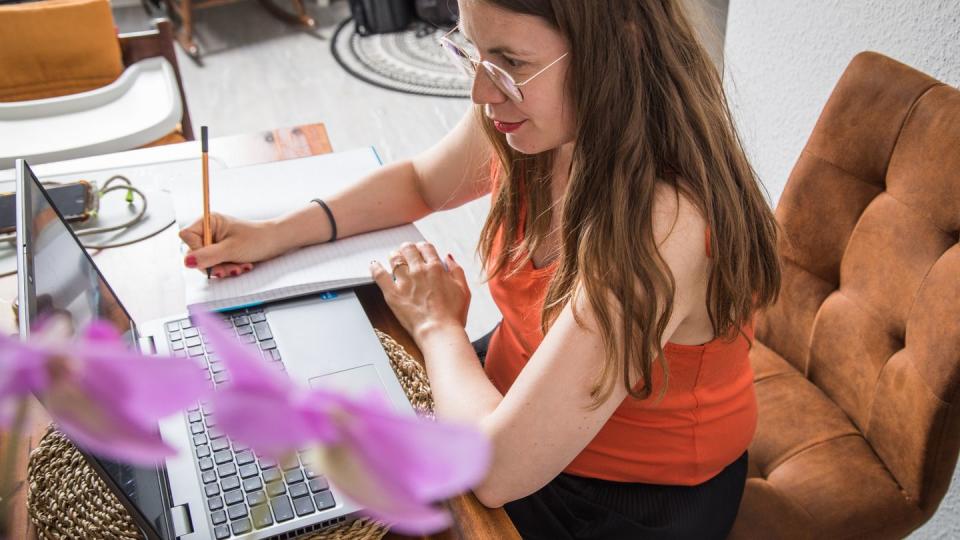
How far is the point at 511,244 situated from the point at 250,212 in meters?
0.41

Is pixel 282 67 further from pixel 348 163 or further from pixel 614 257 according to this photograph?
pixel 614 257

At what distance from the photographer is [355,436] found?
16 cm

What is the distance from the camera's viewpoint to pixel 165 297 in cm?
111

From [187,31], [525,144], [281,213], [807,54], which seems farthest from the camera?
A: [187,31]

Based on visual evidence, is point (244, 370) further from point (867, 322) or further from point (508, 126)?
point (867, 322)

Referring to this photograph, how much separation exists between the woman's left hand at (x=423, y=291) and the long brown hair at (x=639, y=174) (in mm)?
155

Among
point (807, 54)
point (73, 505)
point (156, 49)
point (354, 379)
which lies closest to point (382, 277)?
point (354, 379)

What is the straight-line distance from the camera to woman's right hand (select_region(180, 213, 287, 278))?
110 cm

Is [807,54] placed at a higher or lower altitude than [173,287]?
higher

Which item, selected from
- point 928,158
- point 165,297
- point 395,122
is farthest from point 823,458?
point 395,122

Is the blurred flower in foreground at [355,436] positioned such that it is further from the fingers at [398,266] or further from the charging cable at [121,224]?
the charging cable at [121,224]

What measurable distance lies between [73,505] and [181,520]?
11 centimetres

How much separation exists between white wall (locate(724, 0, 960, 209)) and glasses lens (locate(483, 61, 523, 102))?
0.46m

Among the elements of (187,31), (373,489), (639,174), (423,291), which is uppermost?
(373,489)
